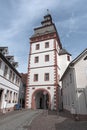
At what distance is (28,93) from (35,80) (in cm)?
327

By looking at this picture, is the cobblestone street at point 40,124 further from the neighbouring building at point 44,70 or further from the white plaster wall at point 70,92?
the neighbouring building at point 44,70

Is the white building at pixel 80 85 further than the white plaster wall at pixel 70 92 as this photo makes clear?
No

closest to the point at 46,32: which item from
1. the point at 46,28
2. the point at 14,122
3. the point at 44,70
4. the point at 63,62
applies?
the point at 46,28

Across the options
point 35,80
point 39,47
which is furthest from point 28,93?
point 39,47

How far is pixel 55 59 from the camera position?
88.5ft

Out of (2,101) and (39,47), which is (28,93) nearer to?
(2,101)

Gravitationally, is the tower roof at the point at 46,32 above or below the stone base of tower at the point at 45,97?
above

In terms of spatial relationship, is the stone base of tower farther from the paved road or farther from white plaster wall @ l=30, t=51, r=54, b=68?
the paved road

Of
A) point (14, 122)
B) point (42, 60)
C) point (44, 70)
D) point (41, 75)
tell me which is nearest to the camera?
point (14, 122)

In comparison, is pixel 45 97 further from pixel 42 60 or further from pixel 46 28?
pixel 46 28

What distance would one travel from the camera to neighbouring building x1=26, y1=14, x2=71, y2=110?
25.0m

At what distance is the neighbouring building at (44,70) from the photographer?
25.0m

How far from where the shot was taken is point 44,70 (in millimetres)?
26953

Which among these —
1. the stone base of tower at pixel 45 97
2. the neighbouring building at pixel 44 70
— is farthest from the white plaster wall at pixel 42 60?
the stone base of tower at pixel 45 97
